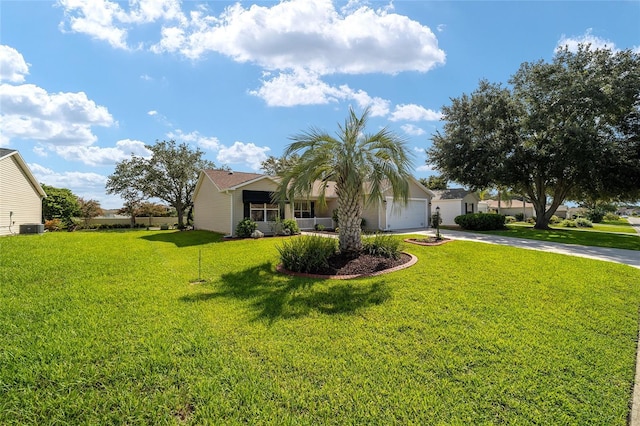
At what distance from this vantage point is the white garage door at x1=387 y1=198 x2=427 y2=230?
21.0 meters

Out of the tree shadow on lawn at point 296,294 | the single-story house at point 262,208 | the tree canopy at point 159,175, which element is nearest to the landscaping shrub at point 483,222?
the single-story house at point 262,208

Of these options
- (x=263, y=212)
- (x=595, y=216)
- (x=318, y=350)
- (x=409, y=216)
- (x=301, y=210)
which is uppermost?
(x=301, y=210)

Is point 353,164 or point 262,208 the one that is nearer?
point 353,164

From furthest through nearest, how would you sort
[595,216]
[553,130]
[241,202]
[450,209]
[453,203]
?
[595,216]
[450,209]
[453,203]
[553,130]
[241,202]

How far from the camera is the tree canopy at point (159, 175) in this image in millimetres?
30578

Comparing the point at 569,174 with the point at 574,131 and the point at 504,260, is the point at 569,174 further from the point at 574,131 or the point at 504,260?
the point at 504,260

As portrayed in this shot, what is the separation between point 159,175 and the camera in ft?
101

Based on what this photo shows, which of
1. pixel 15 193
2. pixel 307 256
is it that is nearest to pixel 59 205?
pixel 15 193

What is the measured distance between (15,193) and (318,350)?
24.3m

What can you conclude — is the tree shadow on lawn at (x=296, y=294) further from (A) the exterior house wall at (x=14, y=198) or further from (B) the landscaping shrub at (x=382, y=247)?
(A) the exterior house wall at (x=14, y=198)

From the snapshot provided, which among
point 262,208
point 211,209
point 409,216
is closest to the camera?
point 262,208

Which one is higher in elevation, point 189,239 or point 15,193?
point 15,193

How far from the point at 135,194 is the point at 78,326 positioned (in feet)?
104

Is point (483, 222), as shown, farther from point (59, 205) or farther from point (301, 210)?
point (59, 205)
